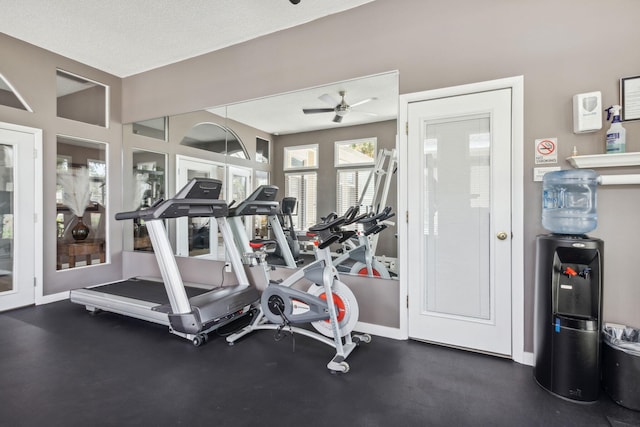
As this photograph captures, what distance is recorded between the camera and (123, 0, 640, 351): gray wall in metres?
2.26

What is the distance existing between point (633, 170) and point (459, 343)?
5.95ft

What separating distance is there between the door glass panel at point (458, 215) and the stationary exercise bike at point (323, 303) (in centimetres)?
79

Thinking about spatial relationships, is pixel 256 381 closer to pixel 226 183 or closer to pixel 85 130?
pixel 226 183

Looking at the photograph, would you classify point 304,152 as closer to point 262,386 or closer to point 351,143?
point 351,143

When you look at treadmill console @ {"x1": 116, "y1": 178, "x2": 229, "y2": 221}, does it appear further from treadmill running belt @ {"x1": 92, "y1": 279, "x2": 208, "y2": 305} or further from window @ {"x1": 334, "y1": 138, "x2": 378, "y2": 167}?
window @ {"x1": 334, "y1": 138, "x2": 378, "y2": 167}

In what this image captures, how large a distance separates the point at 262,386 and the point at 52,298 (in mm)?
3639

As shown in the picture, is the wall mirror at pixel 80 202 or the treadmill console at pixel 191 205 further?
the wall mirror at pixel 80 202

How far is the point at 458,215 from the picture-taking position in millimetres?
2762

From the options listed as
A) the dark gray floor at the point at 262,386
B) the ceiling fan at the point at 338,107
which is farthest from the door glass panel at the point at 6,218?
the ceiling fan at the point at 338,107

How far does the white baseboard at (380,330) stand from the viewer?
2968 mm

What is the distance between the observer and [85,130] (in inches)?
174

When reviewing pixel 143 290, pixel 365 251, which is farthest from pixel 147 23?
pixel 365 251

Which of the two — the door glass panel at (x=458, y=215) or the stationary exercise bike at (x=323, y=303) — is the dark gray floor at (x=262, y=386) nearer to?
the stationary exercise bike at (x=323, y=303)

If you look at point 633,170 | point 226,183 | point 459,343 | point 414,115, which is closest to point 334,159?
point 414,115
